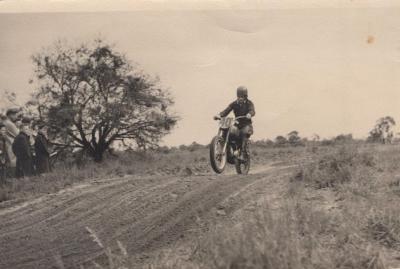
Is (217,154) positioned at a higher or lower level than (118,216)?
higher

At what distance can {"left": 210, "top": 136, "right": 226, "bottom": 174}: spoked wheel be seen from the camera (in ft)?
29.9

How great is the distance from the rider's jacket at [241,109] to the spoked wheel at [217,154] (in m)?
0.78

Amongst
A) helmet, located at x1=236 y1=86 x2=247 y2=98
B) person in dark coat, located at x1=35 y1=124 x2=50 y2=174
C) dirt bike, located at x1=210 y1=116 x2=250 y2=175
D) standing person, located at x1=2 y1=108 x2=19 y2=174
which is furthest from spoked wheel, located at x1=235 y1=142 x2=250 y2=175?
standing person, located at x1=2 y1=108 x2=19 y2=174

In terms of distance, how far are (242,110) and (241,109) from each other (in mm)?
30

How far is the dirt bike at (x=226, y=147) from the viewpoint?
9.27m

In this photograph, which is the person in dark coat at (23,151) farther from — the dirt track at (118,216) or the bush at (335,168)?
the bush at (335,168)

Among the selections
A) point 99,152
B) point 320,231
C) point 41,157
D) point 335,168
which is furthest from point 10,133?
point 320,231

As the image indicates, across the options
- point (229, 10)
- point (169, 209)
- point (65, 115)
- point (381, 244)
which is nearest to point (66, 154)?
point (65, 115)

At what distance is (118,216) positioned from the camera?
6652 mm

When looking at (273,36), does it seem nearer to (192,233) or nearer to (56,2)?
(56,2)

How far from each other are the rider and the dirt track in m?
1.44

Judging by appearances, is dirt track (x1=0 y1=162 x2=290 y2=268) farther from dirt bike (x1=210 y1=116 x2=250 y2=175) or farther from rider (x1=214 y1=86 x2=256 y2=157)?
rider (x1=214 y1=86 x2=256 y2=157)

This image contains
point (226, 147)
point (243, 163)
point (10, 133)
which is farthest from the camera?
point (10, 133)

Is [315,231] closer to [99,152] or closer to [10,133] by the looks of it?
[10,133]
